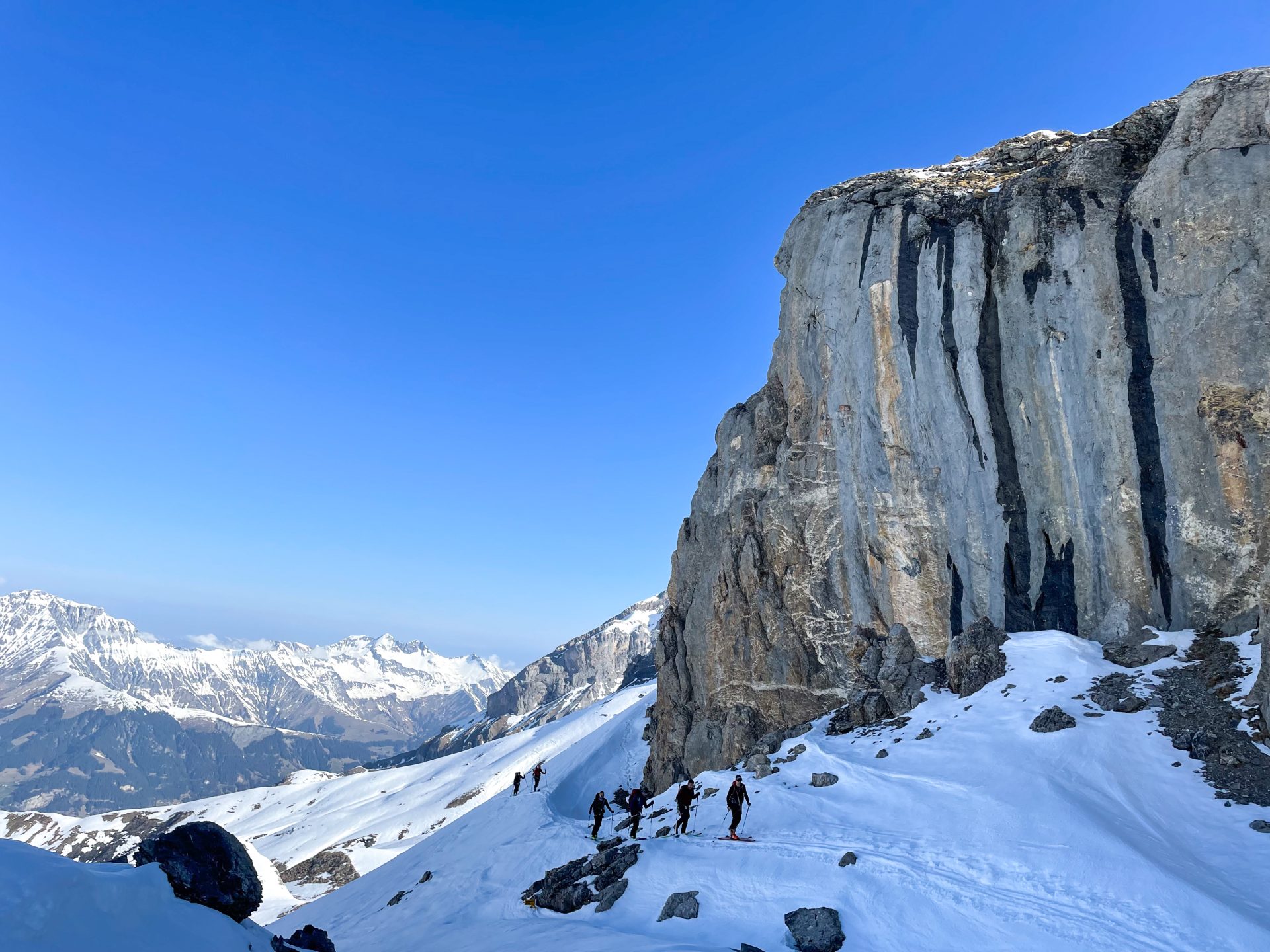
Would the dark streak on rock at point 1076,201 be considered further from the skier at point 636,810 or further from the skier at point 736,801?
the skier at point 636,810

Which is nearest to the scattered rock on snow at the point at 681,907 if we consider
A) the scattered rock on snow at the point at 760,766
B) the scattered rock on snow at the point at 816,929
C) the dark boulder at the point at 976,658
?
the scattered rock on snow at the point at 816,929

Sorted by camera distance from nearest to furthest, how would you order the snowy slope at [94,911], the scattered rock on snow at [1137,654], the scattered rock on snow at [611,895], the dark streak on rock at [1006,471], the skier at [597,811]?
1. the snowy slope at [94,911]
2. the scattered rock on snow at [611,895]
3. the scattered rock on snow at [1137,654]
4. the skier at [597,811]
5. the dark streak on rock at [1006,471]

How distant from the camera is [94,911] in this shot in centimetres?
1035

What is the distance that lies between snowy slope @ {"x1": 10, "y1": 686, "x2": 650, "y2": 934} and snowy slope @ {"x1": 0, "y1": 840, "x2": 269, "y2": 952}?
1560 inches

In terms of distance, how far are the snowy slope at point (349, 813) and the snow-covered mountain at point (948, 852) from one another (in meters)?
26.7

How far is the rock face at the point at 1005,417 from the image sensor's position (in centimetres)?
2856

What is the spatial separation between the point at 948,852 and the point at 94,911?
1632 cm

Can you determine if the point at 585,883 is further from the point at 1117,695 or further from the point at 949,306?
the point at 949,306

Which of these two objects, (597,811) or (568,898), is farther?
(597,811)

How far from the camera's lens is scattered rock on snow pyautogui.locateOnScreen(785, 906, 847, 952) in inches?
515

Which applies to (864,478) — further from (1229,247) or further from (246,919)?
(246,919)

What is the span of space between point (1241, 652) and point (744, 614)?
25.5 meters

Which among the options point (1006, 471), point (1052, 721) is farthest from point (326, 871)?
point (1006, 471)

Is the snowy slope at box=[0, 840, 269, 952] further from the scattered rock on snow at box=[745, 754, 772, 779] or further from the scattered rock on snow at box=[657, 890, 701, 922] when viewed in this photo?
the scattered rock on snow at box=[745, 754, 772, 779]
